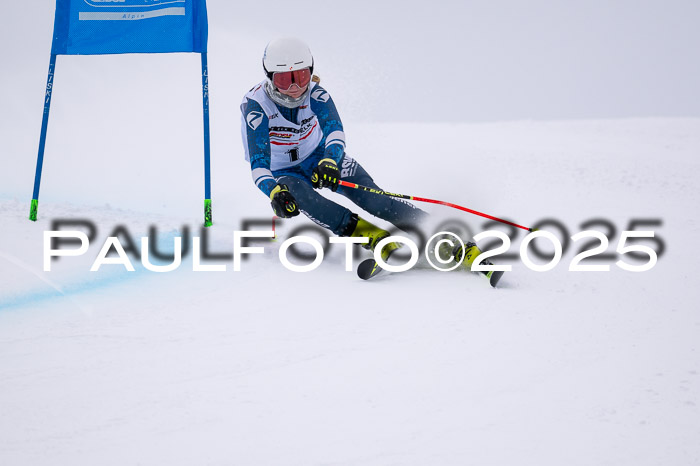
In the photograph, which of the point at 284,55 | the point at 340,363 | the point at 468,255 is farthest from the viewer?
the point at 284,55

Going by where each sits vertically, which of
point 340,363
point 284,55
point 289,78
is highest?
point 284,55

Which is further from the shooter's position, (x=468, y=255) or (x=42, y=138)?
(x=42, y=138)

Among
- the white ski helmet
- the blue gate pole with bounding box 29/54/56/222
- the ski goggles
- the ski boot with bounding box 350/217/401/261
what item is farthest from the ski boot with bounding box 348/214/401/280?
the blue gate pole with bounding box 29/54/56/222

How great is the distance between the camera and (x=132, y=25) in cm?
468

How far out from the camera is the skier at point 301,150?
150 inches

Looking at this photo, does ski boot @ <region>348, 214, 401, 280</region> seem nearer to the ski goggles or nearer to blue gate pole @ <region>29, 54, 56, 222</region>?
the ski goggles

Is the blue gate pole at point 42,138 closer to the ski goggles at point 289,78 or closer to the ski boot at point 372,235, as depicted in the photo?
the ski goggles at point 289,78

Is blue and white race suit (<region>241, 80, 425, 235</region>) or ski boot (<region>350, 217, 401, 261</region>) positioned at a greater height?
blue and white race suit (<region>241, 80, 425, 235</region>)

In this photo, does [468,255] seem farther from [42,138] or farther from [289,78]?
[42,138]

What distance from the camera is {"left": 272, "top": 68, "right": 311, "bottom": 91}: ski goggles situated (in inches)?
150

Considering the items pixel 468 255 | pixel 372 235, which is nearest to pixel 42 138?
pixel 372 235

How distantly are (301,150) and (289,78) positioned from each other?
56cm

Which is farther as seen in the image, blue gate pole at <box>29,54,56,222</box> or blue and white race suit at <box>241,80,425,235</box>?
blue gate pole at <box>29,54,56,222</box>

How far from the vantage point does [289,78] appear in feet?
12.5
